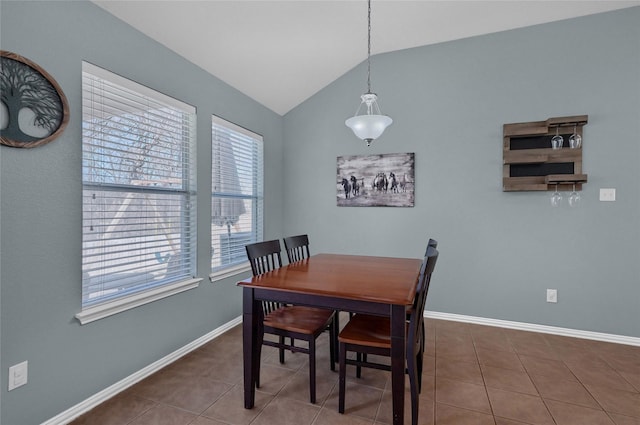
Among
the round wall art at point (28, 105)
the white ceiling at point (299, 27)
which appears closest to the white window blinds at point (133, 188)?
the round wall art at point (28, 105)

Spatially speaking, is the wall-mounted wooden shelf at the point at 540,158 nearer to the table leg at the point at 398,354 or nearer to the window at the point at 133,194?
the table leg at the point at 398,354

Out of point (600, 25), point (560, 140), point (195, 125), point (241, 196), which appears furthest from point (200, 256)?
point (600, 25)

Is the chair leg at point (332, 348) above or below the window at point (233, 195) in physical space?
below

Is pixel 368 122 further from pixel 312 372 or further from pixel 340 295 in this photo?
pixel 312 372

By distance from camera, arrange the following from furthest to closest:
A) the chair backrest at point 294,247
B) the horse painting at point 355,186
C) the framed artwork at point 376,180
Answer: the horse painting at point 355,186
the framed artwork at point 376,180
the chair backrest at point 294,247

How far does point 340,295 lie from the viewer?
5.23 ft

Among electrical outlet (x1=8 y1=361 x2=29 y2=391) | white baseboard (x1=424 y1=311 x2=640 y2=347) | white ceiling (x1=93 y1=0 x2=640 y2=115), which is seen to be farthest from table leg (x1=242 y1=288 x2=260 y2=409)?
white baseboard (x1=424 y1=311 x2=640 y2=347)

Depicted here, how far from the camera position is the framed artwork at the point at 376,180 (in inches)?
133

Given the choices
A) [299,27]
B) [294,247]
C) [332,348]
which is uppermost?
[299,27]

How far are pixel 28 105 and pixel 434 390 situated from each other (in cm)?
284

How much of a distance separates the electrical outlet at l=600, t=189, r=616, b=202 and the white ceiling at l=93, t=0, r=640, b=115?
64.5 inches

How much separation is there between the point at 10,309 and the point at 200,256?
1.27 m

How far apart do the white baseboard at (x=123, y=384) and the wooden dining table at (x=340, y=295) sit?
82 centimetres

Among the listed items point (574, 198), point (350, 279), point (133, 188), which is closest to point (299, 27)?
point (133, 188)
